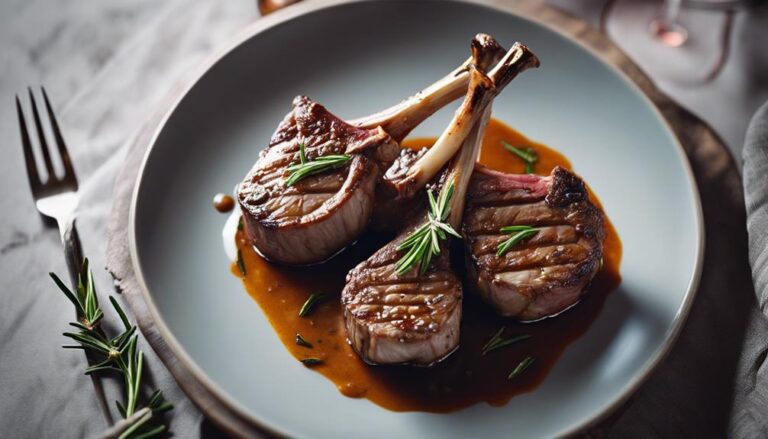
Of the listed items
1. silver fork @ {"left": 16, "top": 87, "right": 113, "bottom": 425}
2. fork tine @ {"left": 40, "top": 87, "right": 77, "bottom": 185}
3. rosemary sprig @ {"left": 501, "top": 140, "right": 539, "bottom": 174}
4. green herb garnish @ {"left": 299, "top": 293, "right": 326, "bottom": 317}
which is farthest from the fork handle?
rosemary sprig @ {"left": 501, "top": 140, "right": 539, "bottom": 174}

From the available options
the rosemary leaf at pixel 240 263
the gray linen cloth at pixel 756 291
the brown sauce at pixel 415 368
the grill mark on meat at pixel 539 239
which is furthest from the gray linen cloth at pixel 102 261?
the grill mark on meat at pixel 539 239

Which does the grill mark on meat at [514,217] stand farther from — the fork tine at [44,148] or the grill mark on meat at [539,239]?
the fork tine at [44,148]

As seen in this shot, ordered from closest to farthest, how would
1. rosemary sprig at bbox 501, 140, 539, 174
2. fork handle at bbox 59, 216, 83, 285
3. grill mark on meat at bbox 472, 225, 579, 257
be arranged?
grill mark on meat at bbox 472, 225, 579, 257 < fork handle at bbox 59, 216, 83, 285 < rosemary sprig at bbox 501, 140, 539, 174

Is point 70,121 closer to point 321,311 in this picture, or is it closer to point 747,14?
point 321,311

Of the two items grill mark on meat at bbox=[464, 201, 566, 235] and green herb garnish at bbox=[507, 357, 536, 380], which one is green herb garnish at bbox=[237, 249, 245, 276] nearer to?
grill mark on meat at bbox=[464, 201, 566, 235]

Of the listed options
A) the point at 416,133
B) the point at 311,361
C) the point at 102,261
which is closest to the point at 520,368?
the point at 311,361

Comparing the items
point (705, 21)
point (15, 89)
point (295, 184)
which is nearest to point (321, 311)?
point (295, 184)
